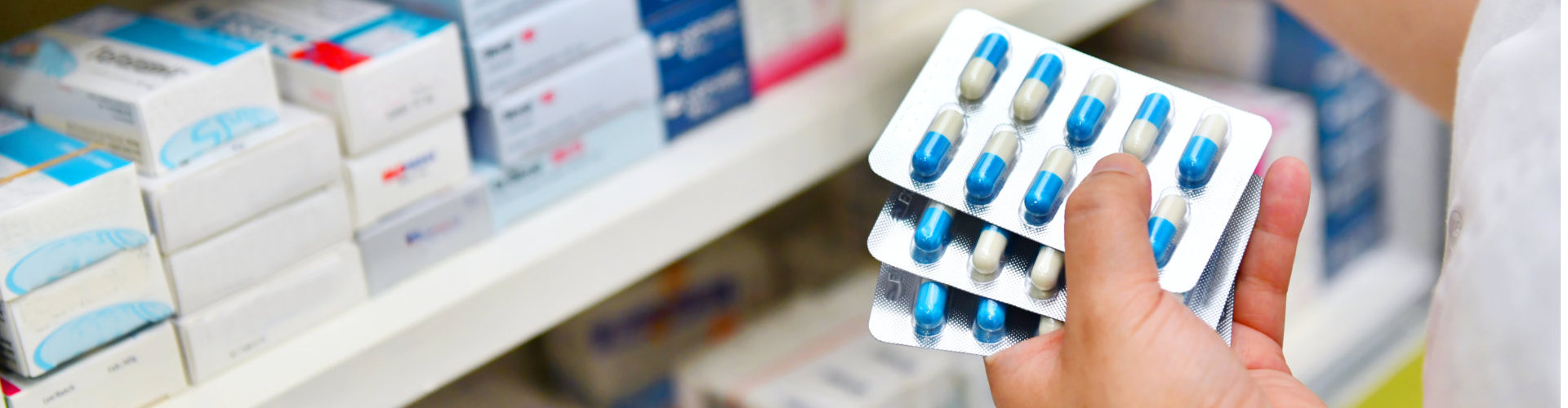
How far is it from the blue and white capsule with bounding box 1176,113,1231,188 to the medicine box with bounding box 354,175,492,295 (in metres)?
0.38

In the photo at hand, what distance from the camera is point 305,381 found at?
0.64 m

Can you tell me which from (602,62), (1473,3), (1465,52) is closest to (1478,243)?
(1465,52)

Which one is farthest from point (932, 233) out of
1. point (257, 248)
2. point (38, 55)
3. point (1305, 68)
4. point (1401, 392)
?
point (1401, 392)

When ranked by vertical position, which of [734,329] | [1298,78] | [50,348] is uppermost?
[50,348]

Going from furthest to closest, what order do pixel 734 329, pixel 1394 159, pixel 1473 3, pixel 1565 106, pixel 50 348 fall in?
pixel 1394 159, pixel 734 329, pixel 1473 3, pixel 50 348, pixel 1565 106

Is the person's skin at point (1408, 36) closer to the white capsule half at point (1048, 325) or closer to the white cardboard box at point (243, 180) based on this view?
the white capsule half at point (1048, 325)

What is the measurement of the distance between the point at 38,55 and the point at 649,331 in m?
0.49

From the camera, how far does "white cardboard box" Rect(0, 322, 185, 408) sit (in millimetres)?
580

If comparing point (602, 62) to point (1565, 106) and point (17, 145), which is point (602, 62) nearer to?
point (17, 145)

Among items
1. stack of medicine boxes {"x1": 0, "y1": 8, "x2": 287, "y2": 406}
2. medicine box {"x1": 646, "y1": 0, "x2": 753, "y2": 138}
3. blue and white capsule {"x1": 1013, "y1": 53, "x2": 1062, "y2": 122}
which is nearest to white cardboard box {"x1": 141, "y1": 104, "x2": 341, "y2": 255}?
stack of medicine boxes {"x1": 0, "y1": 8, "x2": 287, "y2": 406}

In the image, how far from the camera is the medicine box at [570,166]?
0.76 metres

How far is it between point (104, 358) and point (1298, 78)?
3.15 ft

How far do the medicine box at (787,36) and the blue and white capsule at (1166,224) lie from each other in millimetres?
343

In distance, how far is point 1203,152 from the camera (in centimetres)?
60
